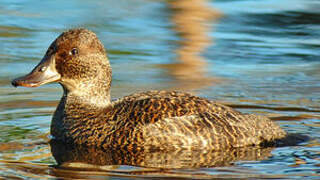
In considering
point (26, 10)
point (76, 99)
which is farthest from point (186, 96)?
point (26, 10)

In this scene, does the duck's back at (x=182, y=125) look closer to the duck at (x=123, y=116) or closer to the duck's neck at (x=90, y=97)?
the duck at (x=123, y=116)

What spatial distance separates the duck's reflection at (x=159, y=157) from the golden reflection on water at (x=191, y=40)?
11.3 feet

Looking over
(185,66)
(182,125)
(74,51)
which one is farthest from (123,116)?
(185,66)

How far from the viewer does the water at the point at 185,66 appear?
8109 mm

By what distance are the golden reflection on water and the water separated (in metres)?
0.02

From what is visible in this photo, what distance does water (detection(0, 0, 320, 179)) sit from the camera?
8.11 m

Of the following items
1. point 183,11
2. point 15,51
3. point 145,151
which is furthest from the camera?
point 183,11

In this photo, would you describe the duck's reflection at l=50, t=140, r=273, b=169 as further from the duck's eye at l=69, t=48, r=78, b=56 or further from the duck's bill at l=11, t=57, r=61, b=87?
the duck's eye at l=69, t=48, r=78, b=56

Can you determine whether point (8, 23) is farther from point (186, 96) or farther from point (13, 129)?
point (186, 96)

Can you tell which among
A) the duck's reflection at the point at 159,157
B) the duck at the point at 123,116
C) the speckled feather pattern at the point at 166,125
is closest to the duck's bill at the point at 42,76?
the duck at the point at 123,116

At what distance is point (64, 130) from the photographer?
916 centimetres

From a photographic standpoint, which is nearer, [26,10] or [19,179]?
[19,179]

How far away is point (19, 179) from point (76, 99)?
6.63 ft

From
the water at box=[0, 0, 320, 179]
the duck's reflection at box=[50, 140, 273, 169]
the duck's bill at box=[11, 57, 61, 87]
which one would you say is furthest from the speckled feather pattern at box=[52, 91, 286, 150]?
the duck's bill at box=[11, 57, 61, 87]
